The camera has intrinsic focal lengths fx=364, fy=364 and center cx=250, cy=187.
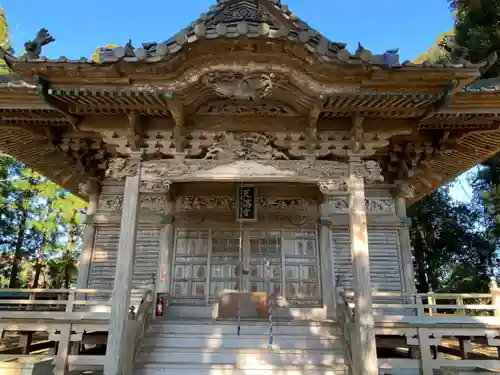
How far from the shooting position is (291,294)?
8664mm

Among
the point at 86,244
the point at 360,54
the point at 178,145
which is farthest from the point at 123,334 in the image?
the point at 360,54

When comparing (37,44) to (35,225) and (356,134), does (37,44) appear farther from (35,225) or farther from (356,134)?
(35,225)

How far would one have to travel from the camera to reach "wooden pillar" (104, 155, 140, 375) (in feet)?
18.1

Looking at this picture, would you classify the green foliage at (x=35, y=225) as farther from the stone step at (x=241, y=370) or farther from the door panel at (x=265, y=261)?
the stone step at (x=241, y=370)

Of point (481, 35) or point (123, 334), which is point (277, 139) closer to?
point (123, 334)

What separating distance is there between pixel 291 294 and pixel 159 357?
3536mm

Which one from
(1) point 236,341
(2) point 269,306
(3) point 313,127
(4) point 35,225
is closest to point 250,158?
(3) point 313,127

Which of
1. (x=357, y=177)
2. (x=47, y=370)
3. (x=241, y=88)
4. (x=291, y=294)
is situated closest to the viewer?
(x=47, y=370)

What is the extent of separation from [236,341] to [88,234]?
4.59 m

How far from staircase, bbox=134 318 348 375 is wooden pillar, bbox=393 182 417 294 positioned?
2557 millimetres

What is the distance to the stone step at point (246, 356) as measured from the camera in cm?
611

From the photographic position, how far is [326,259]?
869 cm

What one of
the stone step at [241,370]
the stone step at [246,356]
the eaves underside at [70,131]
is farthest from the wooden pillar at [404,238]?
the stone step at [241,370]

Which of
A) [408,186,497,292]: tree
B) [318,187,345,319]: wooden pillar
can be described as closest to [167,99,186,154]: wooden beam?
[318,187,345,319]: wooden pillar
